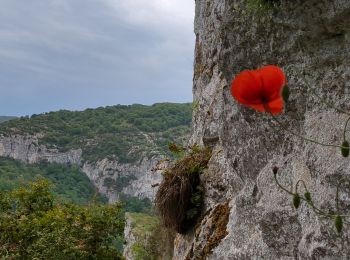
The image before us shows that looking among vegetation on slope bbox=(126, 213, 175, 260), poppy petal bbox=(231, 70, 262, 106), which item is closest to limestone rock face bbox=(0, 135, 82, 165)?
vegetation on slope bbox=(126, 213, 175, 260)

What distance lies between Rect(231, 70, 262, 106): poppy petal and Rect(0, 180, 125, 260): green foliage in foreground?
1080cm

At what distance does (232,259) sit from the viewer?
593 centimetres

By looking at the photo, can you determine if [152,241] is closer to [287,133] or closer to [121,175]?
[287,133]

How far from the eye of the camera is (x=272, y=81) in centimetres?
226

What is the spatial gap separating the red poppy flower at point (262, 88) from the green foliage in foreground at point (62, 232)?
10.8m

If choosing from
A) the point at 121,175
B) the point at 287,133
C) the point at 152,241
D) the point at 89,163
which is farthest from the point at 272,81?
the point at 121,175

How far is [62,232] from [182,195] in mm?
6378

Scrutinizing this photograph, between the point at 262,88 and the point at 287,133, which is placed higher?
the point at 262,88

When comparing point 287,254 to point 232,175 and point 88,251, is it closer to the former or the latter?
point 232,175

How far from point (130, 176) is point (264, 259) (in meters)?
115

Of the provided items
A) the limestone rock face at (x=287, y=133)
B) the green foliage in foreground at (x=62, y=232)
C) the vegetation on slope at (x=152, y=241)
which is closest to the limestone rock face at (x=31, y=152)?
the vegetation on slope at (x=152, y=241)

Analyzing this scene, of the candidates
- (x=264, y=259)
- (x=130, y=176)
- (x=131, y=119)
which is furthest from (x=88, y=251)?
(x=130, y=176)

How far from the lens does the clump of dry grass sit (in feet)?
24.8

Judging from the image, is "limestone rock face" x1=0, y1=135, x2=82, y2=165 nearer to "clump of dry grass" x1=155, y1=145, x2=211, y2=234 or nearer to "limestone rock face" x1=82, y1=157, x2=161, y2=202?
"limestone rock face" x1=82, y1=157, x2=161, y2=202
